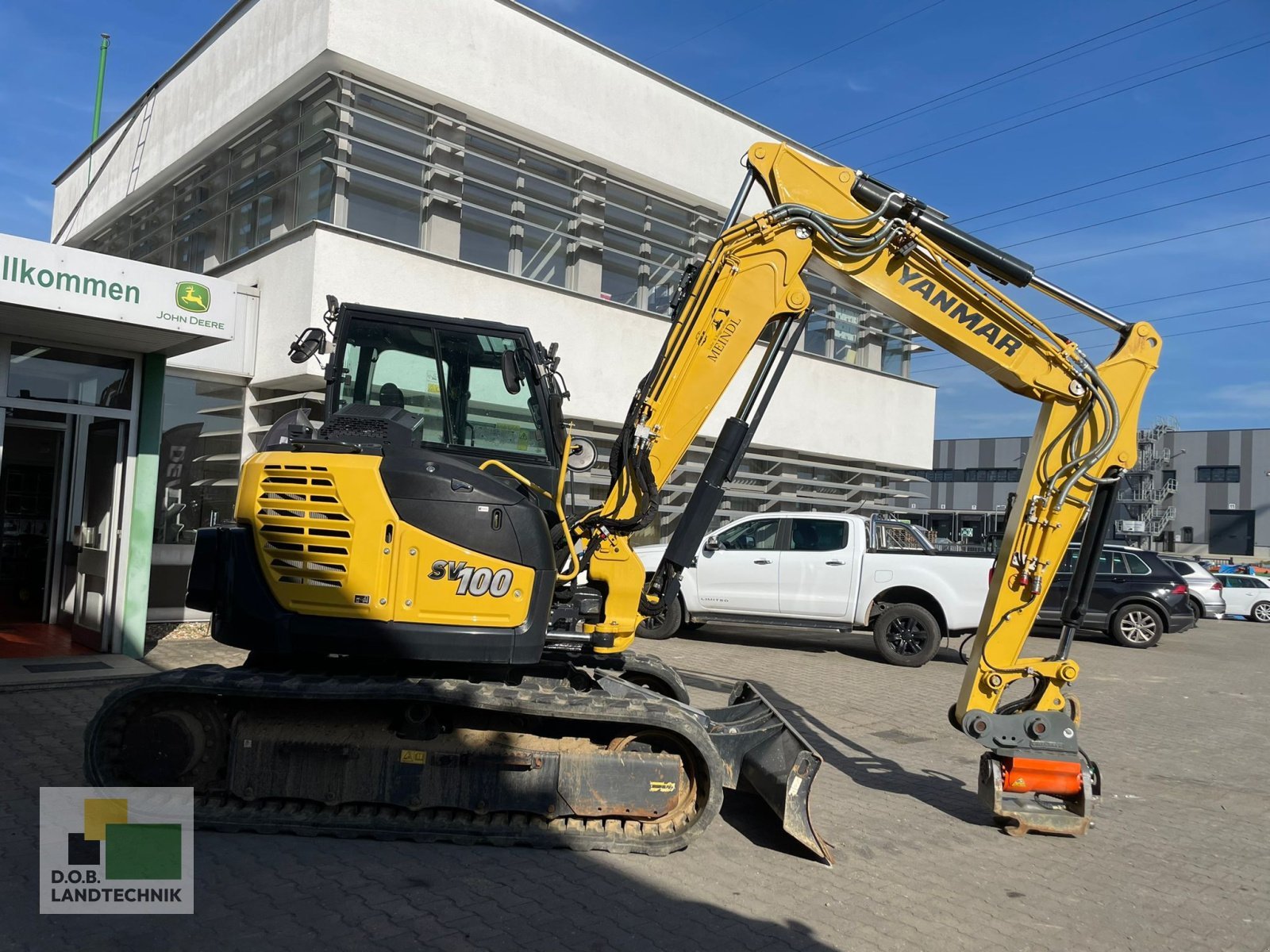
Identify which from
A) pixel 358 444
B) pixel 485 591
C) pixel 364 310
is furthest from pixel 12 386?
pixel 485 591

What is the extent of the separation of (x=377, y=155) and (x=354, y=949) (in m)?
11.5

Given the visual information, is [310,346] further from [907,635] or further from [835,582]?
[907,635]

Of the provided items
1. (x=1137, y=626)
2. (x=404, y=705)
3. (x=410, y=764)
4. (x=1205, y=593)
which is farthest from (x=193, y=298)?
(x=1205, y=593)

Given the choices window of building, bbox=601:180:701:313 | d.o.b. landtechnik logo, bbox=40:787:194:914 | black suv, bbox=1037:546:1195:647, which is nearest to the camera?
d.o.b. landtechnik logo, bbox=40:787:194:914

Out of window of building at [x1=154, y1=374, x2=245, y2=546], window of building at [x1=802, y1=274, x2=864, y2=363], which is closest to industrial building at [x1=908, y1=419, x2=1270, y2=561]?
window of building at [x1=802, y1=274, x2=864, y2=363]

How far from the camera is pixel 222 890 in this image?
4.38 m

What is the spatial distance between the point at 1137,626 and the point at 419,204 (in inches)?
555

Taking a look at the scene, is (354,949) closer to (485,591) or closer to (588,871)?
(588,871)

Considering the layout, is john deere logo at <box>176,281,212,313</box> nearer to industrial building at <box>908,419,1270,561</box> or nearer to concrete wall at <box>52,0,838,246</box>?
concrete wall at <box>52,0,838,246</box>

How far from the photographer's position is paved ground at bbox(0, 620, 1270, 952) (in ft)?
13.4

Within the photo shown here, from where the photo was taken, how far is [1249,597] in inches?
974

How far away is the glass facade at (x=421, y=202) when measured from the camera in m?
12.8

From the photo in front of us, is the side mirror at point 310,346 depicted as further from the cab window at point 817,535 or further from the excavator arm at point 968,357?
the cab window at point 817,535

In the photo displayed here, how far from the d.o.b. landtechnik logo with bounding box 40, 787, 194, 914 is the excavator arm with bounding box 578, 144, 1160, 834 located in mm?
2440
